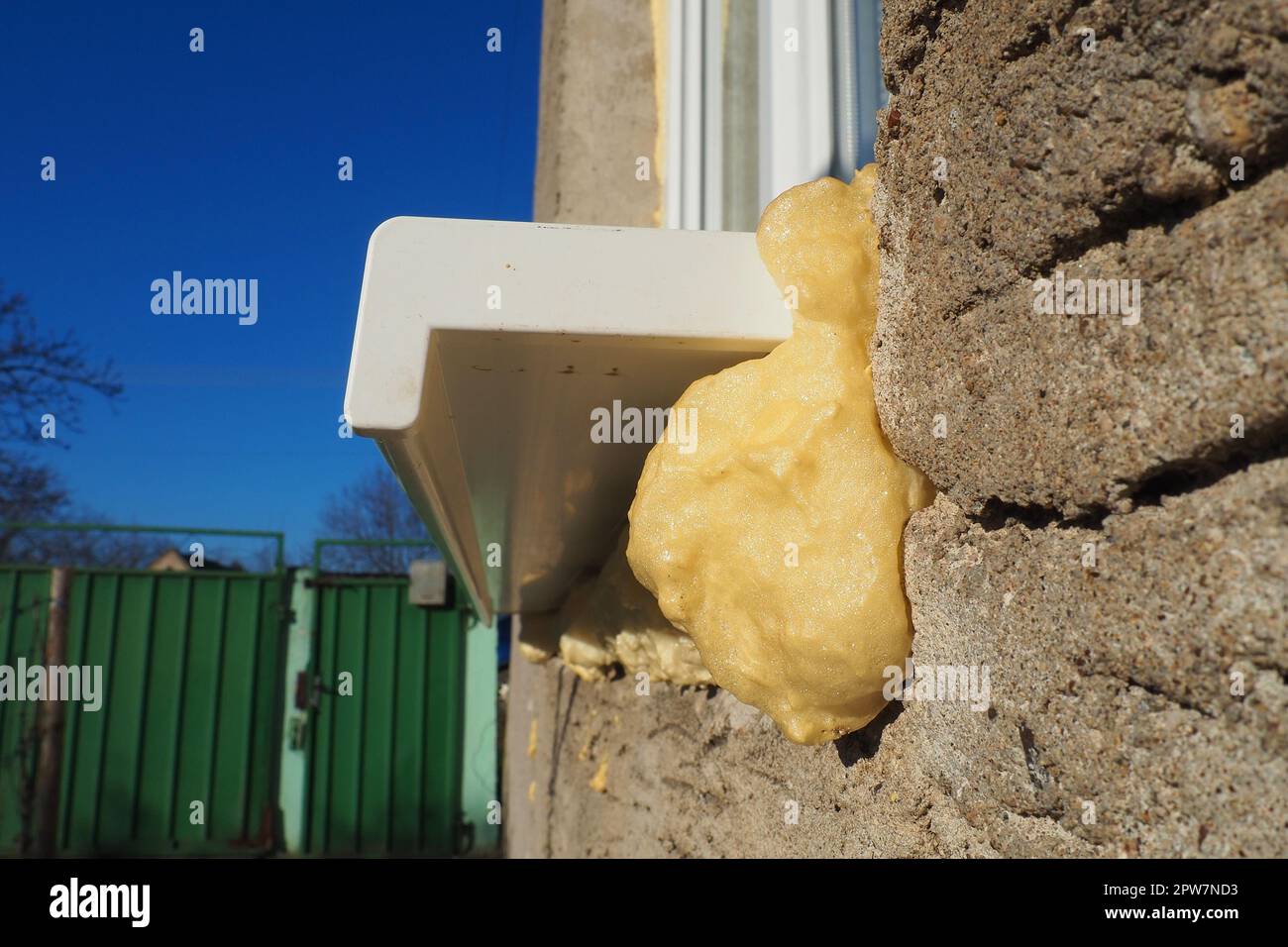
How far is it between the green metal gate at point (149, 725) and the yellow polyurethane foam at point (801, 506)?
6.63 meters

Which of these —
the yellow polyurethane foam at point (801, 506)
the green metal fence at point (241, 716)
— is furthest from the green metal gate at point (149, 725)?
the yellow polyurethane foam at point (801, 506)

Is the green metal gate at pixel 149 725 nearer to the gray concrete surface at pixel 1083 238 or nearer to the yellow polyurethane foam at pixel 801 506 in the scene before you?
the yellow polyurethane foam at pixel 801 506

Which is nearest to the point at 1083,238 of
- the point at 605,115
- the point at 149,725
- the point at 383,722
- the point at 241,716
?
the point at 605,115

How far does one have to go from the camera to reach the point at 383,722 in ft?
23.9

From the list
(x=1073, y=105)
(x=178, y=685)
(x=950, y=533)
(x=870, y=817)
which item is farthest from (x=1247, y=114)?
(x=178, y=685)

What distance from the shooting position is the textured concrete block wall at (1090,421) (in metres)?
0.65

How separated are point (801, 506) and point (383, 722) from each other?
6.76 m

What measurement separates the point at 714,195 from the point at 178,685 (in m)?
6.02

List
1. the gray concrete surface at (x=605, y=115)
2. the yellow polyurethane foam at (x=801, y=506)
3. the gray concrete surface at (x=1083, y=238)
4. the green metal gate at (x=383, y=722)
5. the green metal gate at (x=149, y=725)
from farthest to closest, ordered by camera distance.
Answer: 1. the green metal gate at (x=383, y=722)
2. the green metal gate at (x=149, y=725)
3. the gray concrete surface at (x=605, y=115)
4. the yellow polyurethane foam at (x=801, y=506)
5. the gray concrete surface at (x=1083, y=238)

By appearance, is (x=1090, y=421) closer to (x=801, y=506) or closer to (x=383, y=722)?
(x=801, y=506)

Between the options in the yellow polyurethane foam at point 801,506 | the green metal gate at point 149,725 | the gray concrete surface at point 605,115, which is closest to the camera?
the yellow polyurethane foam at point 801,506

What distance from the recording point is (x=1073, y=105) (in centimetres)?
79
